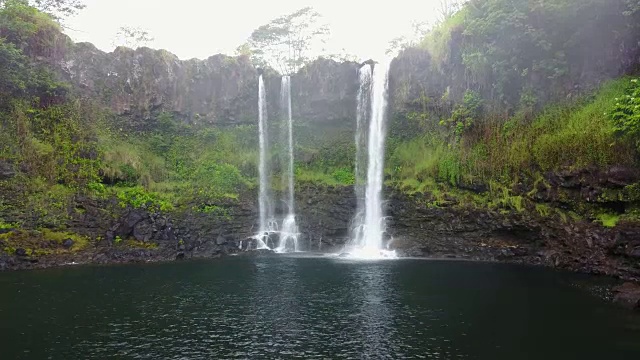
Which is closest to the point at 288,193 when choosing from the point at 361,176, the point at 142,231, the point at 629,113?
the point at 361,176

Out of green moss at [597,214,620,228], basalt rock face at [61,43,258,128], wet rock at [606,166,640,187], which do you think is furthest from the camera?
basalt rock face at [61,43,258,128]

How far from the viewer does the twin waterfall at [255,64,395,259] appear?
37.2m

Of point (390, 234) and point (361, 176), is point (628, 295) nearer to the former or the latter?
point (390, 234)

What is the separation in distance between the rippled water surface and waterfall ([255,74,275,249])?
9.96m

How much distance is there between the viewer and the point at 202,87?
4553cm

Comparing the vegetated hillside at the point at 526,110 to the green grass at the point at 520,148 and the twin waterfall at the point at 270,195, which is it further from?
the twin waterfall at the point at 270,195

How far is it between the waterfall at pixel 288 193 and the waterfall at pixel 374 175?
203 inches

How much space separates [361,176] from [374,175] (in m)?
1.24

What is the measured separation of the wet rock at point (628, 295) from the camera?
1933 cm

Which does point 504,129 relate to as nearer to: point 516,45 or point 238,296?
point 516,45

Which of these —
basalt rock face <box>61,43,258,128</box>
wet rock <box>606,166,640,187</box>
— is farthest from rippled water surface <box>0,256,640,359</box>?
basalt rock face <box>61,43,258,128</box>

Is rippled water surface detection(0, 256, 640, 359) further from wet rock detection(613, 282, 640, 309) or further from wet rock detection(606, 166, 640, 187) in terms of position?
wet rock detection(606, 166, 640, 187)

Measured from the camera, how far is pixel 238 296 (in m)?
21.7

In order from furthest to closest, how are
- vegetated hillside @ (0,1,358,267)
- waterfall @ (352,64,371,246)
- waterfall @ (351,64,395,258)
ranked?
waterfall @ (352,64,371,246) < waterfall @ (351,64,395,258) < vegetated hillside @ (0,1,358,267)
